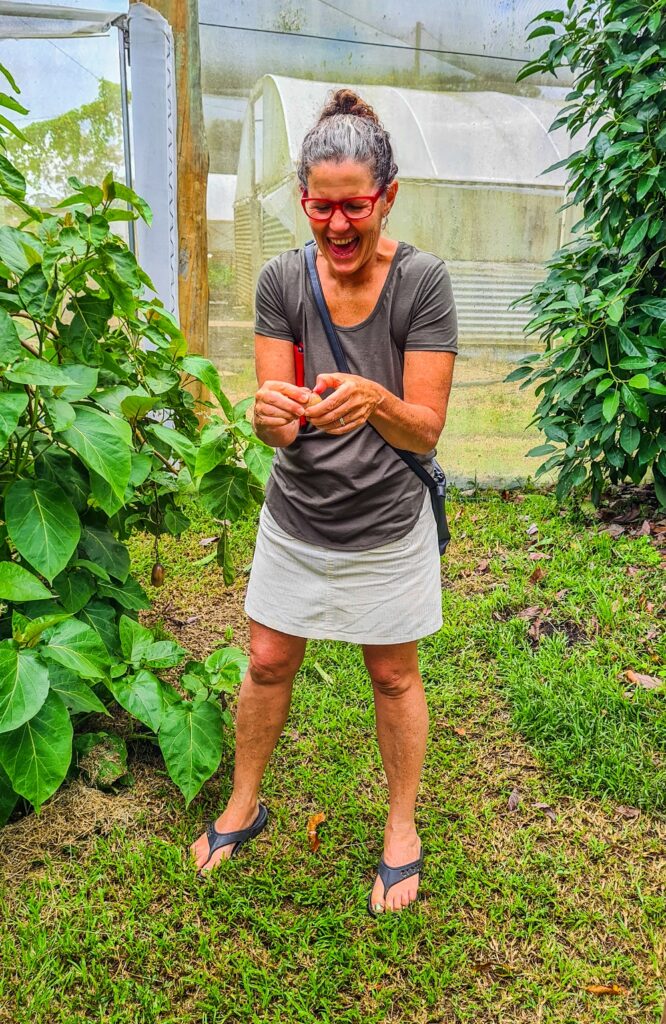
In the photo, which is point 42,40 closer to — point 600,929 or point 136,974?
point 136,974

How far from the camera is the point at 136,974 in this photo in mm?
1741

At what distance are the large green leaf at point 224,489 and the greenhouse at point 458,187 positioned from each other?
246cm

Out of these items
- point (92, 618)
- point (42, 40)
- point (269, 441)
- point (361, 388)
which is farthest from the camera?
point (42, 40)

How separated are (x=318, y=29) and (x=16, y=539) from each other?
3644 millimetres

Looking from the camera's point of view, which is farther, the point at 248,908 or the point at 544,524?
the point at 544,524

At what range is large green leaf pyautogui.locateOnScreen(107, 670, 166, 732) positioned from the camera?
78.1 inches

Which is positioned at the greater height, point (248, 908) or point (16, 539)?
point (16, 539)

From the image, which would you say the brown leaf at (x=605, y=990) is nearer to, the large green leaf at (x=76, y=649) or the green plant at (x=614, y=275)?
the large green leaf at (x=76, y=649)

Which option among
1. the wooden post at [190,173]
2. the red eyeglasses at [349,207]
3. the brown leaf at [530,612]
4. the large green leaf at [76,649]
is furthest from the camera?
the wooden post at [190,173]

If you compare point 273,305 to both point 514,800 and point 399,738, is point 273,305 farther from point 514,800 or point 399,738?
point 514,800

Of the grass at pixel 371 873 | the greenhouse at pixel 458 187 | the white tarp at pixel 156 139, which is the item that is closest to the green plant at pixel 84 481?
the grass at pixel 371 873

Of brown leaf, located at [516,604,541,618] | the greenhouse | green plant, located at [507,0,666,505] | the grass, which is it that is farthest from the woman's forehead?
the greenhouse

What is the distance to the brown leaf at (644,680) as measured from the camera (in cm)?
269

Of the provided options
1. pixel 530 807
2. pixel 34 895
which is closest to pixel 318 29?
pixel 530 807
